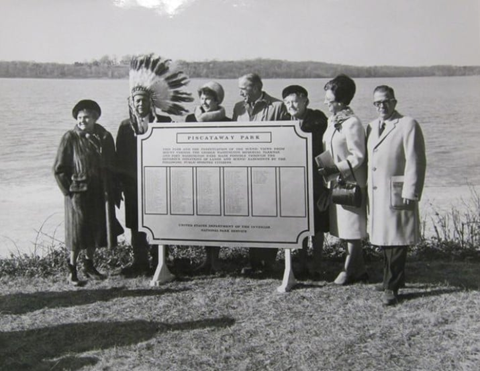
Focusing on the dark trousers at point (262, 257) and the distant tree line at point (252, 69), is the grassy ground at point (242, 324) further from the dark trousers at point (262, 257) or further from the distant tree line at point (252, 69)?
the distant tree line at point (252, 69)

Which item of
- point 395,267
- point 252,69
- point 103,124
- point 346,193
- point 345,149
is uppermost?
point 252,69

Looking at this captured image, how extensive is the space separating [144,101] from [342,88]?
2.17m

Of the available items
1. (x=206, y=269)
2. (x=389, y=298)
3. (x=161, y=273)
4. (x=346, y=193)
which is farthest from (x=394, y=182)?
(x=161, y=273)

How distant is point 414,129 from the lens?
5.03 m

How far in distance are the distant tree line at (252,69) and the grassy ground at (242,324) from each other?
2.18m

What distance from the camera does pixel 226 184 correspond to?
5.80 meters

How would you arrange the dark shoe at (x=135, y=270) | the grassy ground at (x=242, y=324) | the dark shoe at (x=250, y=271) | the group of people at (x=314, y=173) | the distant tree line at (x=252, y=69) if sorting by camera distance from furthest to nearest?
the dark shoe at (x=135, y=270) < the dark shoe at (x=250, y=271) < the distant tree line at (x=252, y=69) < the group of people at (x=314, y=173) < the grassy ground at (x=242, y=324)

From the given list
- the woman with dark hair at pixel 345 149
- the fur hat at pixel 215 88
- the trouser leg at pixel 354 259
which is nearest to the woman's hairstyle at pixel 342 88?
the woman with dark hair at pixel 345 149

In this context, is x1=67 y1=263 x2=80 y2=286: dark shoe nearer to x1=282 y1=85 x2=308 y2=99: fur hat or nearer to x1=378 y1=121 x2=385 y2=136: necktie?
x1=282 y1=85 x2=308 y2=99: fur hat

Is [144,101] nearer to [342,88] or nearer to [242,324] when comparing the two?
[342,88]

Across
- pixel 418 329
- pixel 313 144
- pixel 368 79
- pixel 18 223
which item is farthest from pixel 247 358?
pixel 18 223

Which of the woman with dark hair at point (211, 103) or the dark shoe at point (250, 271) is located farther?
the dark shoe at point (250, 271)

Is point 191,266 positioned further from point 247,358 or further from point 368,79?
point 368,79

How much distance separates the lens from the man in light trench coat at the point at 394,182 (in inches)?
198
